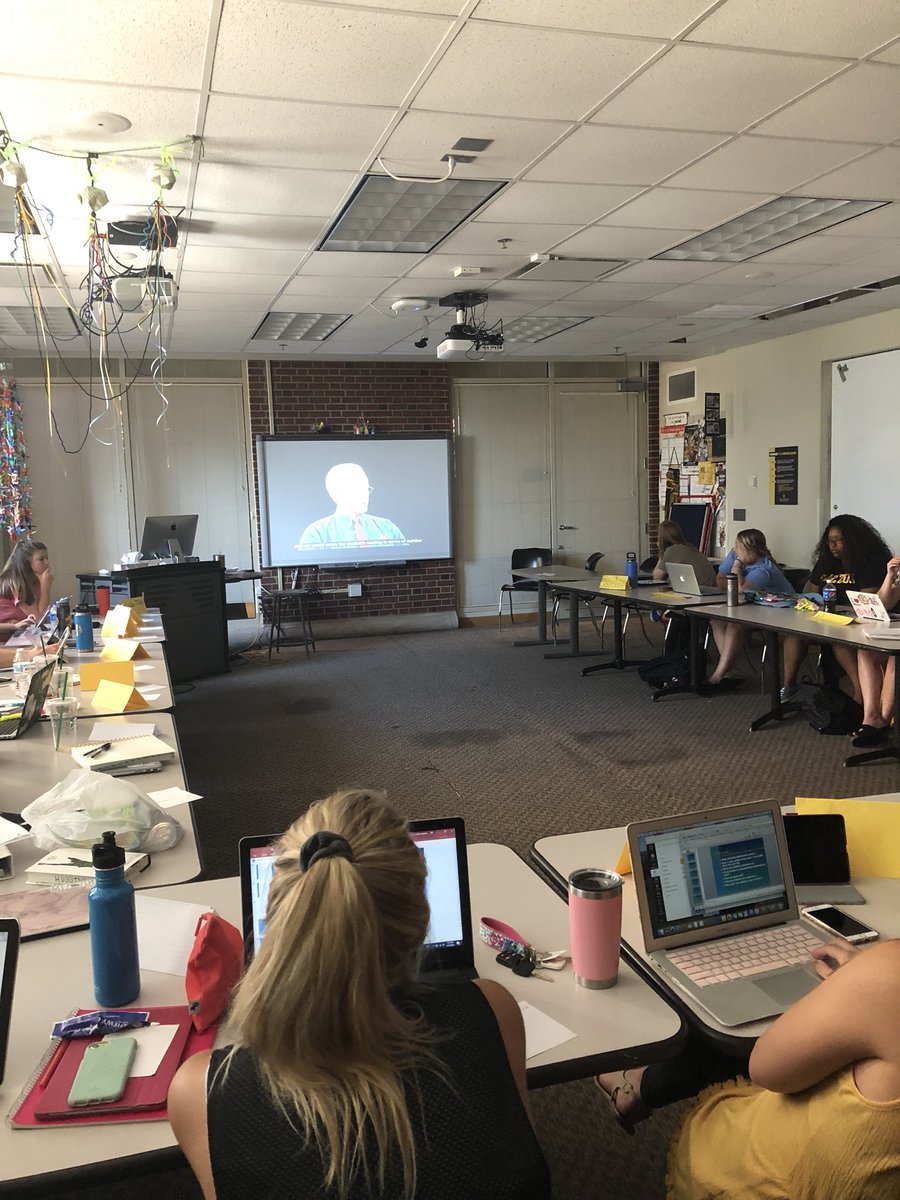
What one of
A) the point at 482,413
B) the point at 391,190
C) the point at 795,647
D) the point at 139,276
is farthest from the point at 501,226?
the point at 482,413

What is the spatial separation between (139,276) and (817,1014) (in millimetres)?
5039

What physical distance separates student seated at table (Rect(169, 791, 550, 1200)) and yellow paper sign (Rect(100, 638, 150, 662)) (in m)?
3.35

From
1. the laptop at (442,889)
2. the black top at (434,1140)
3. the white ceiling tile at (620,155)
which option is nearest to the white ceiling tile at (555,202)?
the white ceiling tile at (620,155)

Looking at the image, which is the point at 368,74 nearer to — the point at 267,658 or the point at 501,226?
the point at 501,226

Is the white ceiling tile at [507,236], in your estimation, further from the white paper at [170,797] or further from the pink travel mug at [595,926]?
the pink travel mug at [595,926]

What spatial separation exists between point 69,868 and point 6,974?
25.7 inches

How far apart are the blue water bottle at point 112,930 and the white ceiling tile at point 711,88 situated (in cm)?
281

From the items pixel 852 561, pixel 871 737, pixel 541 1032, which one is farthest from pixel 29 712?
pixel 852 561

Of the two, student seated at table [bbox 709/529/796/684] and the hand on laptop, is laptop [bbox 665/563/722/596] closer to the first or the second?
student seated at table [bbox 709/529/796/684]

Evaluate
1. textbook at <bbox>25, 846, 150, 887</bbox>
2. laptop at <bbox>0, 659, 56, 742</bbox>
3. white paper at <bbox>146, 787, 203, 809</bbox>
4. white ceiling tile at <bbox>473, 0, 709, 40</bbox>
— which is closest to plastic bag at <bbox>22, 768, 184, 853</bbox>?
textbook at <bbox>25, 846, 150, 887</bbox>

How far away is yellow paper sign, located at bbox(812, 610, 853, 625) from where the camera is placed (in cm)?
462

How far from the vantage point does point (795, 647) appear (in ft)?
18.9

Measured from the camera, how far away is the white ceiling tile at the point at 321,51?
250 centimetres

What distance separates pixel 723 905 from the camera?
1.56 meters
